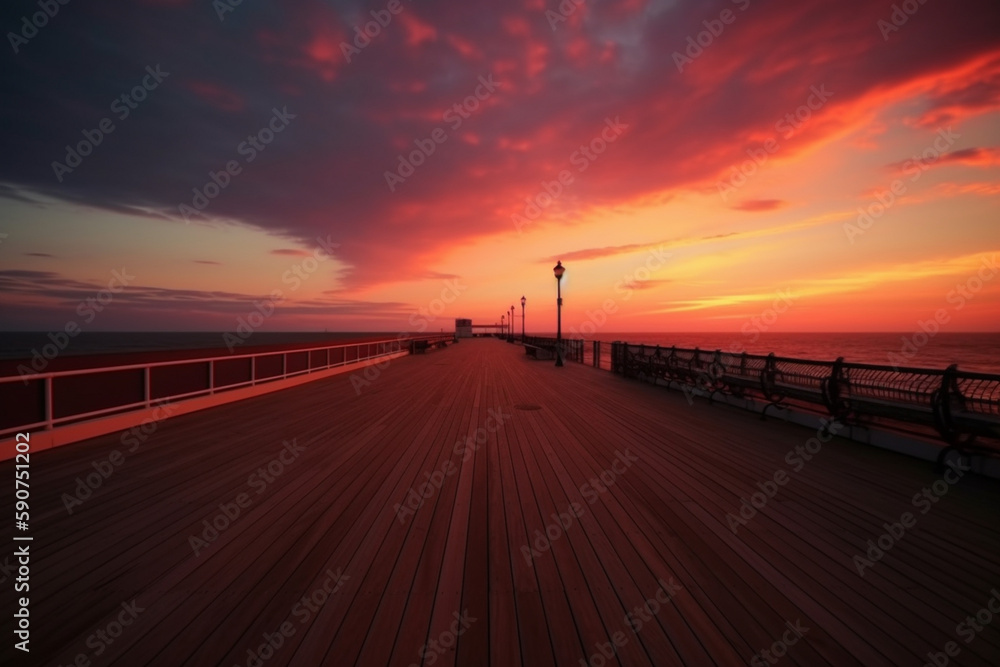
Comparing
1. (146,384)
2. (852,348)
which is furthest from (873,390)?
(852,348)

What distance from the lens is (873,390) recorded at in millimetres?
6352

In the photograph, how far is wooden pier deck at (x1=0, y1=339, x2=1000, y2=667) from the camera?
2318mm

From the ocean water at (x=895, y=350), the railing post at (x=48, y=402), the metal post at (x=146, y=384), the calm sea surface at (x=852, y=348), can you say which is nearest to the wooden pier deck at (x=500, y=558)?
the railing post at (x=48, y=402)

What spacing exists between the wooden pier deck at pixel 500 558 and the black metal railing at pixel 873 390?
57cm

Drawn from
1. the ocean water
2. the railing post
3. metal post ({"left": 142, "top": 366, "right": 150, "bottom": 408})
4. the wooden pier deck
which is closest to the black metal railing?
the wooden pier deck

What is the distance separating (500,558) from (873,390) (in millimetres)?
6442

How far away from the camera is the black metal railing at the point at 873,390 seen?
5.02 metres

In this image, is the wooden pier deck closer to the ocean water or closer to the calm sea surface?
the ocean water

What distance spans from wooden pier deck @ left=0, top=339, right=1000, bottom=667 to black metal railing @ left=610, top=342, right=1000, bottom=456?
0.57 metres

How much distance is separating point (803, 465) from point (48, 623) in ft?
23.0

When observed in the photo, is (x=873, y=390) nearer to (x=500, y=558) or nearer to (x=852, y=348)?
(x=500, y=558)

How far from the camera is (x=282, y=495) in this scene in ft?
14.4

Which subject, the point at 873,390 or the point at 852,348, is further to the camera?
the point at 852,348

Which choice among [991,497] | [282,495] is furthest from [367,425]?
[991,497]
